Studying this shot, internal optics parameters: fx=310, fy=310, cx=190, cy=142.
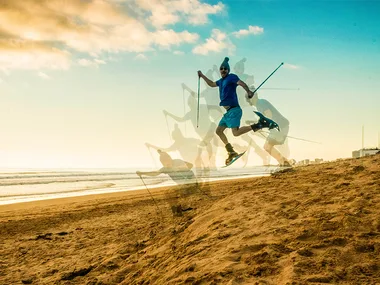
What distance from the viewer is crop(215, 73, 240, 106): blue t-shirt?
8984mm

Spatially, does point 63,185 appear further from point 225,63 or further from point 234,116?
point 225,63

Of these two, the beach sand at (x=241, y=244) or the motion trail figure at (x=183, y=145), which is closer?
the beach sand at (x=241, y=244)

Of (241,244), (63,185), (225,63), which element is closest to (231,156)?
(225,63)

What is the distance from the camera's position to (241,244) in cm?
427

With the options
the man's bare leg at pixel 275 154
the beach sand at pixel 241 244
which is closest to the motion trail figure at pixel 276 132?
the man's bare leg at pixel 275 154

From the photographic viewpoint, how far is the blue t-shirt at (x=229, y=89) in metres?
8.98

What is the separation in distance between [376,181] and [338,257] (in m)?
3.03

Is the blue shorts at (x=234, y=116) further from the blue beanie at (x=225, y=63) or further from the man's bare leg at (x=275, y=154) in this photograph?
the man's bare leg at (x=275, y=154)

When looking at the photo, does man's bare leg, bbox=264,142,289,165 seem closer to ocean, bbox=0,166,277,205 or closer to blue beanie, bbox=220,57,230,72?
ocean, bbox=0,166,277,205

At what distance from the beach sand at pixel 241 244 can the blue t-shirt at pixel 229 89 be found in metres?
2.82

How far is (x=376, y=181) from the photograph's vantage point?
5824 millimetres

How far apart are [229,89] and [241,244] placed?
5636mm

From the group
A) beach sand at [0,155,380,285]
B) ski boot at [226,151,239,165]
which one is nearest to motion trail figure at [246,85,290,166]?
ski boot at [226,151,239,165]

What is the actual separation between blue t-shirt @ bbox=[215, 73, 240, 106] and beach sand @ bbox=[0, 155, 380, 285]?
282 cm
